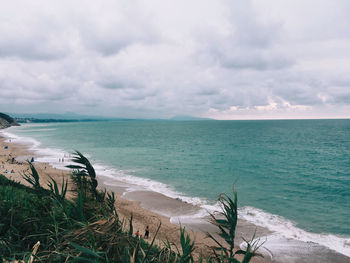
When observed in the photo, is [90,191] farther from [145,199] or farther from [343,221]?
[343,221]

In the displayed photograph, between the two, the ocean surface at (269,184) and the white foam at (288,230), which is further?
the ocean surface at (269,184)

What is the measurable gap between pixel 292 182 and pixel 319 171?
1137 cm

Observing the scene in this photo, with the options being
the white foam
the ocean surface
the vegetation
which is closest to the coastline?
the white foam

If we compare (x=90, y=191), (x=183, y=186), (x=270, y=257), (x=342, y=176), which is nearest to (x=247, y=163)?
(x=342, y=176)

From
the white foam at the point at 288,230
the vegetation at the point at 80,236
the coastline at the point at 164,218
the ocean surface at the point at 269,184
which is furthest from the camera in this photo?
the ocean surface at the point at 269,184

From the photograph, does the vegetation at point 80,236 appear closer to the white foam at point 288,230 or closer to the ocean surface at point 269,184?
the white foam at point 288,230

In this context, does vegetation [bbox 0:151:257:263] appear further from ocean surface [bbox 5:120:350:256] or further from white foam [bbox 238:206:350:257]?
ocean surface [bbox 5:120:350:256]

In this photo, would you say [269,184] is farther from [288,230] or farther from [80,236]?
[80,236]

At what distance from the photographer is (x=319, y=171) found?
41.3m

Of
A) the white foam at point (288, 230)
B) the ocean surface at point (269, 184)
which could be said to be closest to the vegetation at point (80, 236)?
the white foam at point (288, 230)

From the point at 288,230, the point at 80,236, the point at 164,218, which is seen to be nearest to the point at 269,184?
the point at 288,230

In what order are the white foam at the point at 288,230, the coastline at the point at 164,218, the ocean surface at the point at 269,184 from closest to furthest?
the coastline at the point at 164,218 < the white foam at the point at 288,230 < the ocean surface at the point at 269,184

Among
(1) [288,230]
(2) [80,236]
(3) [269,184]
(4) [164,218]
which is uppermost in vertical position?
(2) [80,236]

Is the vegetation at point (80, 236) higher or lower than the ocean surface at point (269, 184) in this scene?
higher
